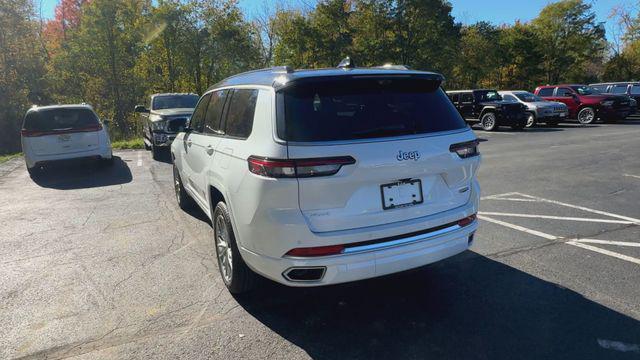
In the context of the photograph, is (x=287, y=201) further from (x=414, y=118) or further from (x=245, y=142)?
(x=414, y=118)

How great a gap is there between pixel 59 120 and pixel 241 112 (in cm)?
832

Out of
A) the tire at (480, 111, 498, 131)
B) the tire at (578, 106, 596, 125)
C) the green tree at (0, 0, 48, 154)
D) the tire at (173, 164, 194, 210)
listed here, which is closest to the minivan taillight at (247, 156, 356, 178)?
the tire at (173, 164, 194, 210)

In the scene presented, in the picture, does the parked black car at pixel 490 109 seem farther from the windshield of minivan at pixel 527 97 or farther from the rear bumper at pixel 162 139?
the rear bumper at pixel 162 139

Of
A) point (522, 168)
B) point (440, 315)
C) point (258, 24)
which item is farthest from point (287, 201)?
point (258, 24)

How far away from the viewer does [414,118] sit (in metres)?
3.33

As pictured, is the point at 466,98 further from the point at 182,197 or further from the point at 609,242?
the point at 182,197

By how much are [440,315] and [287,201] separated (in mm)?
1542

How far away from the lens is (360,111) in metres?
3.16

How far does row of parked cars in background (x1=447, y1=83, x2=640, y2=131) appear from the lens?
18.6m

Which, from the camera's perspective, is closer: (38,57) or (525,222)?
(525,222)

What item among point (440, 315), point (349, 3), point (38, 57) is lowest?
point (440, 315)

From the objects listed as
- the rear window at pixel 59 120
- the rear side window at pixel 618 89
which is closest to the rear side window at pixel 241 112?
the rear window at pixel 59 120

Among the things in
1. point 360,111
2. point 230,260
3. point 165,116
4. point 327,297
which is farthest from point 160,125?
point 360,111

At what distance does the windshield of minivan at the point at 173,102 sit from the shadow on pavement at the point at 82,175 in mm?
2341
